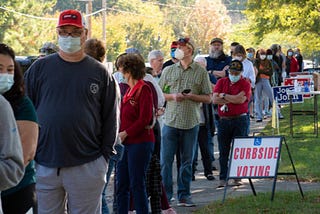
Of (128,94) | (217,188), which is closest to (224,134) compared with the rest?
(217,188)

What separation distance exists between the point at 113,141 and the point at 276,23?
3516 cm

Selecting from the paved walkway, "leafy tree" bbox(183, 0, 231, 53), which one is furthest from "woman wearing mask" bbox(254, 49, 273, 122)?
"leafy tree" bbox(183, 0, 231, 53)

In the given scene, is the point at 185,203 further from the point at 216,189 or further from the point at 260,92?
the point at 260,92

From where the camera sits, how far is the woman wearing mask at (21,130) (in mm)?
5414

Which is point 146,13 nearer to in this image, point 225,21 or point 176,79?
point 225,21

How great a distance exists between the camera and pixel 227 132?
1239 cm

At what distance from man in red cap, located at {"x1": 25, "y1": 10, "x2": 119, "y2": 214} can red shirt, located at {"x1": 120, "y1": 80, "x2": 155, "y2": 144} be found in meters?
2.20

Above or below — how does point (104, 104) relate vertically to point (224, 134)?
above

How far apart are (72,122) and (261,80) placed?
1751 cm

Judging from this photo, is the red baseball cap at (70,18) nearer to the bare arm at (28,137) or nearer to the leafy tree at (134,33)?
the bare arm at (28,137)

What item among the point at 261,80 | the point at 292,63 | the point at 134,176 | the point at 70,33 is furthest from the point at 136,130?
the point at 292,63

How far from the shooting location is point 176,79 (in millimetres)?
11227

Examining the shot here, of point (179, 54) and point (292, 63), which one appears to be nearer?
point (179, 54)

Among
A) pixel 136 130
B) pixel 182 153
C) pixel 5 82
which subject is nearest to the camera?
pixel 5 82
